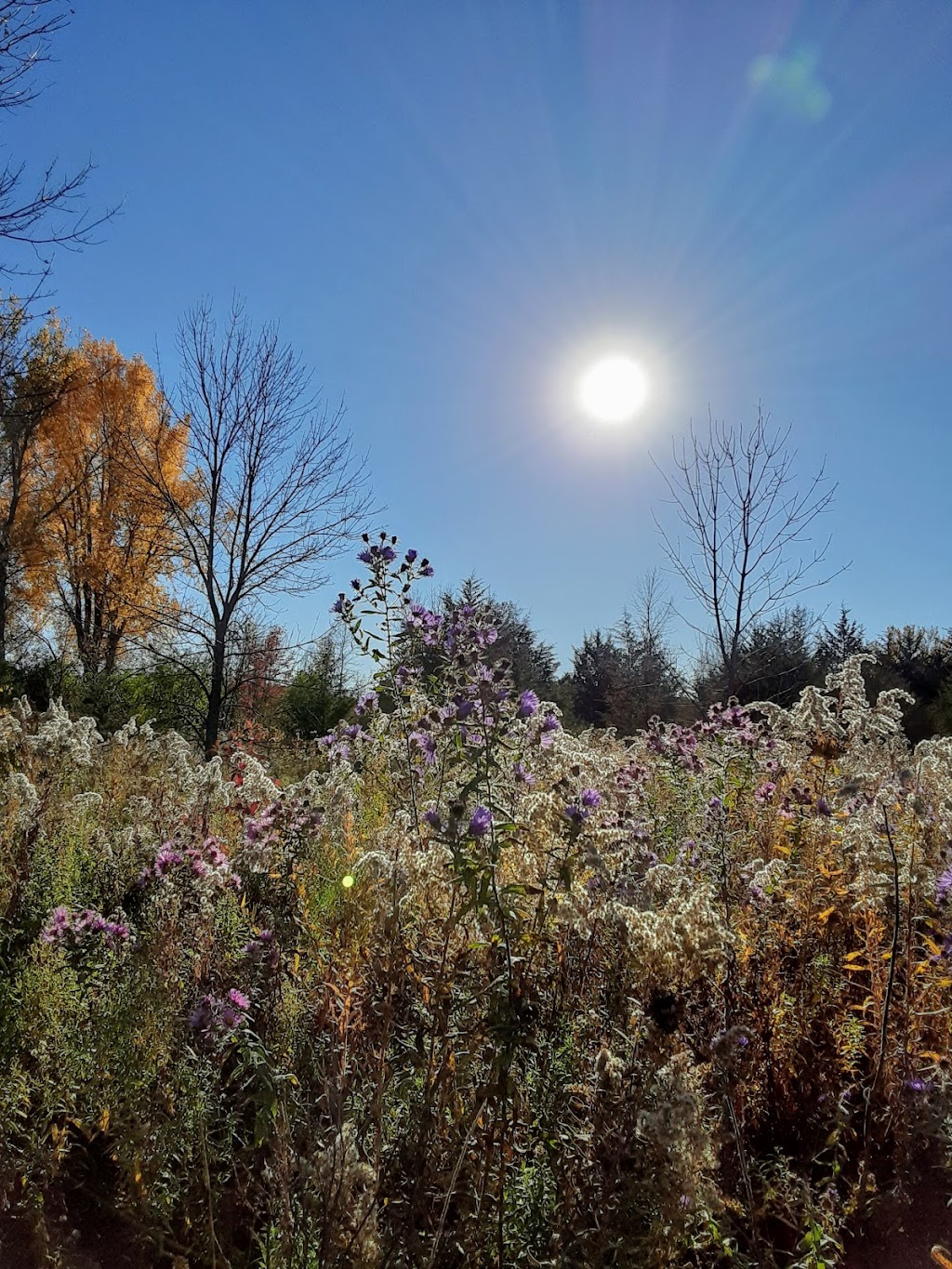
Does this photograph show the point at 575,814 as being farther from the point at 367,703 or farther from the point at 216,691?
the point at 216,691

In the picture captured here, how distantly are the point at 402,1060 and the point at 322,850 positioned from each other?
78.4 inches

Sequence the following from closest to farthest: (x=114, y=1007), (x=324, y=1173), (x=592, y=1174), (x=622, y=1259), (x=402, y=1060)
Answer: (x=324, y=1173) → (x=622, y=1259) → (x=592, y=1174) → (x=402, y=1060) → (x=114, y=1007)

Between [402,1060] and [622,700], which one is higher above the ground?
[622,700]

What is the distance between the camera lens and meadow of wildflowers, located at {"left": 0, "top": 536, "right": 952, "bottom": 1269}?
56.8 inches

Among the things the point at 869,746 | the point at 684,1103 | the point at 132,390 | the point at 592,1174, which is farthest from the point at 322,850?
the point at 132,390

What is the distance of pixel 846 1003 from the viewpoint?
7.82ft

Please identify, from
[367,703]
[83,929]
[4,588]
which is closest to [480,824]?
[83,929]

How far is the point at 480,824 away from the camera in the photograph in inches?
63.5

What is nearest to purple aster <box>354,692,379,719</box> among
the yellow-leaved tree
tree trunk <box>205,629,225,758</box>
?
tree trunk <box>205,629,225,758</box>

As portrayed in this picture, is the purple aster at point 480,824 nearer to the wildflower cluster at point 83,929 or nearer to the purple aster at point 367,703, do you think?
the wildflower cluster at point 83,929

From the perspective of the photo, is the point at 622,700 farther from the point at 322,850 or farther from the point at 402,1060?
the point at 402,1060

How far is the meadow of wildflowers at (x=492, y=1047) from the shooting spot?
1443 mm

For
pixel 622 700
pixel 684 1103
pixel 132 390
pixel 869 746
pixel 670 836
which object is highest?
pixel 132 390

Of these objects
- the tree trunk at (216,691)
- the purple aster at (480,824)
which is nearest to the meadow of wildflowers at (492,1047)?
the purple aster at (480,824)
